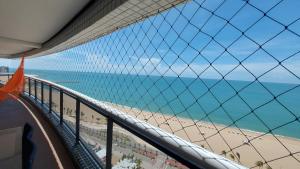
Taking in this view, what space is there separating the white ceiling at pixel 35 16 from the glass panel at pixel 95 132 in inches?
61.6

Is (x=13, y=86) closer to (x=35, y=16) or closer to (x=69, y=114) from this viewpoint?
(x=69, y=114)

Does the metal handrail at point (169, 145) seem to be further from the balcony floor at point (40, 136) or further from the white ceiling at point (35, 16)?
the white ceiling at point (35, 16)

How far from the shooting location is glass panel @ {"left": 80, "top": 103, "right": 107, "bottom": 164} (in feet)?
5.21

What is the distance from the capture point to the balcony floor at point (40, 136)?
2.03 metres

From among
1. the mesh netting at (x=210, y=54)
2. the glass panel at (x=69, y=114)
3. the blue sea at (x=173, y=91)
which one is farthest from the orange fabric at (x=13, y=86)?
the blue sea at (x=173, y=91)

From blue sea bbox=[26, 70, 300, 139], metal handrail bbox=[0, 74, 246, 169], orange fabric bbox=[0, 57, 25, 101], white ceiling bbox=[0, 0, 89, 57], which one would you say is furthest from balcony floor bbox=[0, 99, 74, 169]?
white ceiling bbox=[0, 0, 89, 57]

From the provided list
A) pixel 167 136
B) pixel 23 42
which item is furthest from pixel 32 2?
pixel 23 42

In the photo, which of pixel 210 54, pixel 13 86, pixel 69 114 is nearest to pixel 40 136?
pixel 69 114

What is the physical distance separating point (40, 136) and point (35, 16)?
2.31 metres

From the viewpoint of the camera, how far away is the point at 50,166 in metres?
1.96

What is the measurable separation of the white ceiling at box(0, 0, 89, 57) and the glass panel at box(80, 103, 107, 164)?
1.56 meters

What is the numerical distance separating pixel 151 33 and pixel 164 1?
57 centimetres

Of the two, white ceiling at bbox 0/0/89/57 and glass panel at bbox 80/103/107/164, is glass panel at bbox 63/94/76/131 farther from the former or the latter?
white ceiling at bbox 0/0/89/57

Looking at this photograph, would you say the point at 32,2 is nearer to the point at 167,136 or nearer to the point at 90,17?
the point at 90,17
